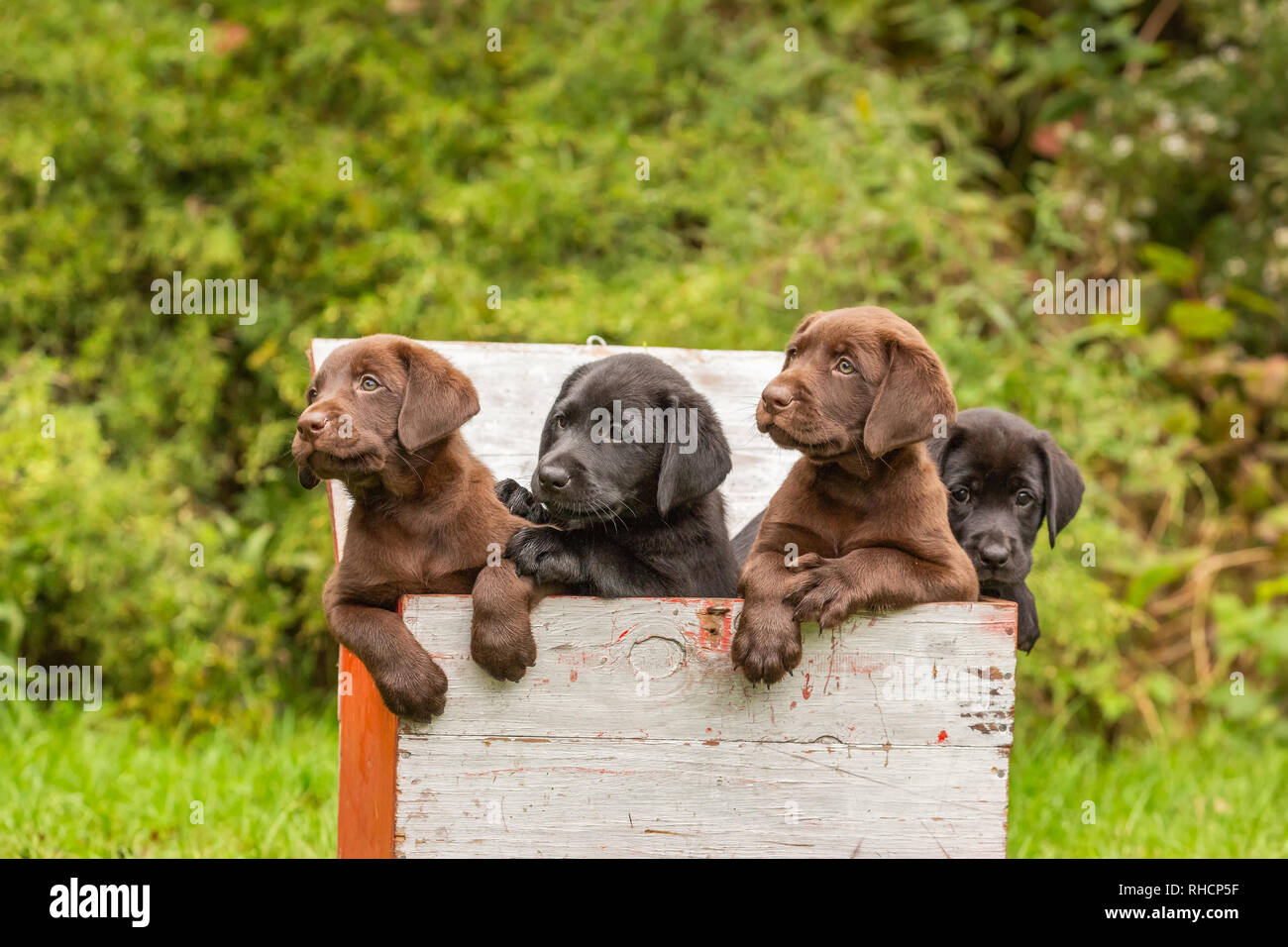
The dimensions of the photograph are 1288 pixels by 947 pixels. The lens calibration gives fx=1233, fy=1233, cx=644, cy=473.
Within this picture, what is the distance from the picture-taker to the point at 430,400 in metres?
3.00

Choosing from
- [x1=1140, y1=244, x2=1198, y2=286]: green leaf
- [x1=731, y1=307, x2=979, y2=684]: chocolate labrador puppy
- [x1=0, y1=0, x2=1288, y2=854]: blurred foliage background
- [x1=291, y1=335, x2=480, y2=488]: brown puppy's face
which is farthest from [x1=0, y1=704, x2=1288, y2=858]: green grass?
[x1=1140, y1=244, x2=1198, y2=286]: green leaf

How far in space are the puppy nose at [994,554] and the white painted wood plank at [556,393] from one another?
1.11 metres

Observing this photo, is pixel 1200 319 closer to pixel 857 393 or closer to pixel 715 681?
pixel 857 393

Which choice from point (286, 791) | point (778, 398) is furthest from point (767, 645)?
point (286, 791)

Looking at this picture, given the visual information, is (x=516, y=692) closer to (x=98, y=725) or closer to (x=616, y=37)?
(x=98, y=725)

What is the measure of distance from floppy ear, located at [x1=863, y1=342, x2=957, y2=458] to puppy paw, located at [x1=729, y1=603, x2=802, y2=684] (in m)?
0.45

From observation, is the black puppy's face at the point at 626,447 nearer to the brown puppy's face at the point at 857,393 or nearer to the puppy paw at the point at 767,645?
the brown puppy's face at the point at 857,393

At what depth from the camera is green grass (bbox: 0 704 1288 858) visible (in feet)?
14.5

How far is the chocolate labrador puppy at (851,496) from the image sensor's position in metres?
2.72

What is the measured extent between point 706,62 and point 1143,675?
430 centimetres

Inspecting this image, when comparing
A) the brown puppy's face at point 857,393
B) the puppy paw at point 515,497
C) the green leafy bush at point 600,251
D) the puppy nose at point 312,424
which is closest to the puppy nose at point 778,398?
the brown puppy's face at point 857,393

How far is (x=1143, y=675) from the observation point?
667cm

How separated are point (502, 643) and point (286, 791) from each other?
269 centimetres

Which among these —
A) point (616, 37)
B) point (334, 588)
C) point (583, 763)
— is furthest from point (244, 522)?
point (583, 763)
